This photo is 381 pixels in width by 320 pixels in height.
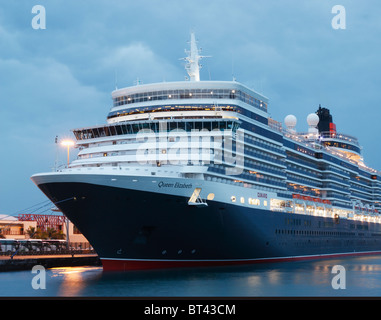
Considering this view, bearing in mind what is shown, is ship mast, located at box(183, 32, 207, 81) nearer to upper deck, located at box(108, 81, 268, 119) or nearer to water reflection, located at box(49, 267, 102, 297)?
upper deck, located at box(108, 81, 268, 119)

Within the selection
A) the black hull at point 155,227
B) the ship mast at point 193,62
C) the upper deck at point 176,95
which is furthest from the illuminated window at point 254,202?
the ship mast at point 193,62

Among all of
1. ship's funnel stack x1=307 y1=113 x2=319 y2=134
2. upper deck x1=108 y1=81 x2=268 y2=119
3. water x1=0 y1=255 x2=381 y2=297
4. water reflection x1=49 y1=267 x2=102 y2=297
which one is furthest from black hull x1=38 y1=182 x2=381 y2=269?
ship's funnel stack x1=307 y1=113 x2=319 y2=134

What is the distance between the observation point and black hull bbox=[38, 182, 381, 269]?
31906mm

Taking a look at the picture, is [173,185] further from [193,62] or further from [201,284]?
[193,62]

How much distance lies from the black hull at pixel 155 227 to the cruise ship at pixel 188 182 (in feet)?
0.23

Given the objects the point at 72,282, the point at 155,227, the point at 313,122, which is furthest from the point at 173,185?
the point at 313,122

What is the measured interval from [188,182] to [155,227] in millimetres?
3652

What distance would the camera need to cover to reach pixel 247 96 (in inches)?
1693

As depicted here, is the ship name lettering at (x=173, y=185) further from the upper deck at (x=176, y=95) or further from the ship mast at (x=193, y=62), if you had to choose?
the ship mast at (x=193, y=62)

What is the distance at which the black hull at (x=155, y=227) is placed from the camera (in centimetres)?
3191

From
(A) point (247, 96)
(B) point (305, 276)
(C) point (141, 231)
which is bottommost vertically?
(B) point (305, 276)
